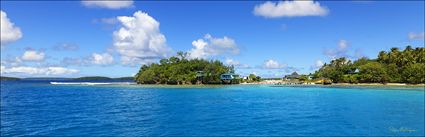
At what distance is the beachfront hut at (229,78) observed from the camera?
121 metres

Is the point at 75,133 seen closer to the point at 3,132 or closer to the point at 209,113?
the point at 3,132

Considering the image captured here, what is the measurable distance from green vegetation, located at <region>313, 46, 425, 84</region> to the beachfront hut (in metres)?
28.4

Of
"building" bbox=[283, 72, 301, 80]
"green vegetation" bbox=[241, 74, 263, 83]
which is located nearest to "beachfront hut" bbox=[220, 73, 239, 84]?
"green vegetation" bbox=[241, 74, 263, 83]

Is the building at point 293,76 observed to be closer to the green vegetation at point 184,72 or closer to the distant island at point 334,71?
the distant island at point 334,71

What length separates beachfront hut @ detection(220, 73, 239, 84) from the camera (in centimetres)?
12101

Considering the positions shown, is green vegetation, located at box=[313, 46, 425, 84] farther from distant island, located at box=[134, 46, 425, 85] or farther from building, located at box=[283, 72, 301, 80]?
building, located at box=[283, 72, 301, 80]

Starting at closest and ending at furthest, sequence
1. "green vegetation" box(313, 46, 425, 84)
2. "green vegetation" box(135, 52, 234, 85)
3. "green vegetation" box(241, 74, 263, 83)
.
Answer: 1. "green vegetation" box(313, 46, 425, 84)
2. "green vegetation" box(135, 52, 234, 85)
3. "green vegetation" box(241, 74, 263, 83)

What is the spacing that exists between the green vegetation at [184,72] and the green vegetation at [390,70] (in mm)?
34479

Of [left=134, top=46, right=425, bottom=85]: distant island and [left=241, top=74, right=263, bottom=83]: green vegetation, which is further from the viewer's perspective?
[left=241, top=74, right=263, bottom=83]: green vegetation

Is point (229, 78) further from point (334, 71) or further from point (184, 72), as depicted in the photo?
point (334, 71)

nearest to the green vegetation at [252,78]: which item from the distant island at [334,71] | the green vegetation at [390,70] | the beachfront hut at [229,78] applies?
the distant island at [334,71]

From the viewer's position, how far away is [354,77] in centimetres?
11131

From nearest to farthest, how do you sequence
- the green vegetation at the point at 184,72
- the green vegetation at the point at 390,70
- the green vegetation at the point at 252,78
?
the green vegetation at the point at 390,70, the green vegetation at the point at 184,72, the green vegetation at the point at 252,78

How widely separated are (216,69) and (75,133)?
311 ft
